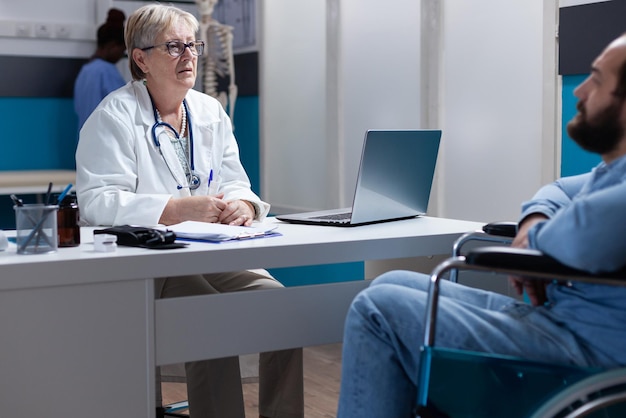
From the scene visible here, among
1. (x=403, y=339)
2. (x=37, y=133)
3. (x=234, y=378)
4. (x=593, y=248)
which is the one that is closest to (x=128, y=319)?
(x=403, y=339)

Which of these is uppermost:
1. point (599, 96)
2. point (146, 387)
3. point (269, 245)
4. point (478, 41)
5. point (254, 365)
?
point (478, 41)

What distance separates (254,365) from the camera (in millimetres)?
2771

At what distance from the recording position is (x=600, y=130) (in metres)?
1.63

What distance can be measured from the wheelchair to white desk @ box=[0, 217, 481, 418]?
47 cm

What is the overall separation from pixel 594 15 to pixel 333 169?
5.92ft

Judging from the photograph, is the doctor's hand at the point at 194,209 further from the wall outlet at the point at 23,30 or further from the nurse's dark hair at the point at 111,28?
the wall outlet at the point at 23,30

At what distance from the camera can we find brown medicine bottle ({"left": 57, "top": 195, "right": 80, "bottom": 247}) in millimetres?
1864

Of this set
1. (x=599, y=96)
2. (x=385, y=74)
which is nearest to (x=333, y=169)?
(x=385, y=74)

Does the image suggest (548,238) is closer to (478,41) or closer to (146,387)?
(146,387)

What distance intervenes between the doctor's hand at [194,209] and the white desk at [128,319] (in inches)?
12.3

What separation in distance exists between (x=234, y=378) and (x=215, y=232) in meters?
0.54

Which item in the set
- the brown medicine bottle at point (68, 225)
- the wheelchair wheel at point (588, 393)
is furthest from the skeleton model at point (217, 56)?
the wheelchair wheel at point (588, 393)

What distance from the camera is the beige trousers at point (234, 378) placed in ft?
7.62

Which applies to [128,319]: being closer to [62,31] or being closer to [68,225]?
[68,225]
